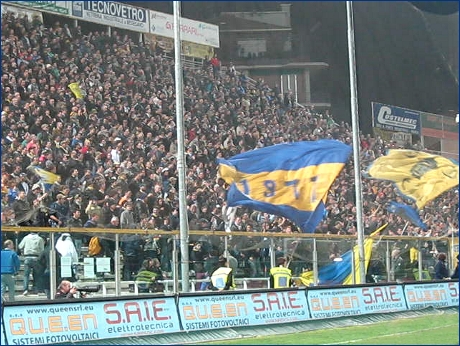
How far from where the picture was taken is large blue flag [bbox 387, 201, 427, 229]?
1077 inches

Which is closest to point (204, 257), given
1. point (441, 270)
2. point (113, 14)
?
point (441, 270)

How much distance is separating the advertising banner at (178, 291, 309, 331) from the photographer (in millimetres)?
2040

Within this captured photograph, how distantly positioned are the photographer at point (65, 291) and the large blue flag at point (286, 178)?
18.7 ft

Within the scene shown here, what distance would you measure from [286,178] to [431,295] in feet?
13.8

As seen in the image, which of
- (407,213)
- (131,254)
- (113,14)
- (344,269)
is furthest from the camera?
(113,14)

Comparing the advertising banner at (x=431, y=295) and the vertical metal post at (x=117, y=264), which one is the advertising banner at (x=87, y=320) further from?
the advertising banner at (x=431, y=295)

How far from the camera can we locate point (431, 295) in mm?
23172

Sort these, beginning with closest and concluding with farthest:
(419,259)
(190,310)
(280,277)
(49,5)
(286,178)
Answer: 1. (190,310)
2. (280,277)
3. (286,178)
4. (419,259)
5. (49,5)

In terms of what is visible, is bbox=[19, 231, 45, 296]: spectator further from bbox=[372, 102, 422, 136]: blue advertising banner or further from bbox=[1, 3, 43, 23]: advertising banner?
bbox=[372, 102, 422, 136]: blue advertising banner

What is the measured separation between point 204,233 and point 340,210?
6.61m

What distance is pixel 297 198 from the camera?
22844 millimetres

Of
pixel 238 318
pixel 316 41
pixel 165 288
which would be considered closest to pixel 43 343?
pixel 238 318

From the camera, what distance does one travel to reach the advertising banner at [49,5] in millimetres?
26722

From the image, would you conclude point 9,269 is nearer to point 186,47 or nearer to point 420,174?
point 420,174
